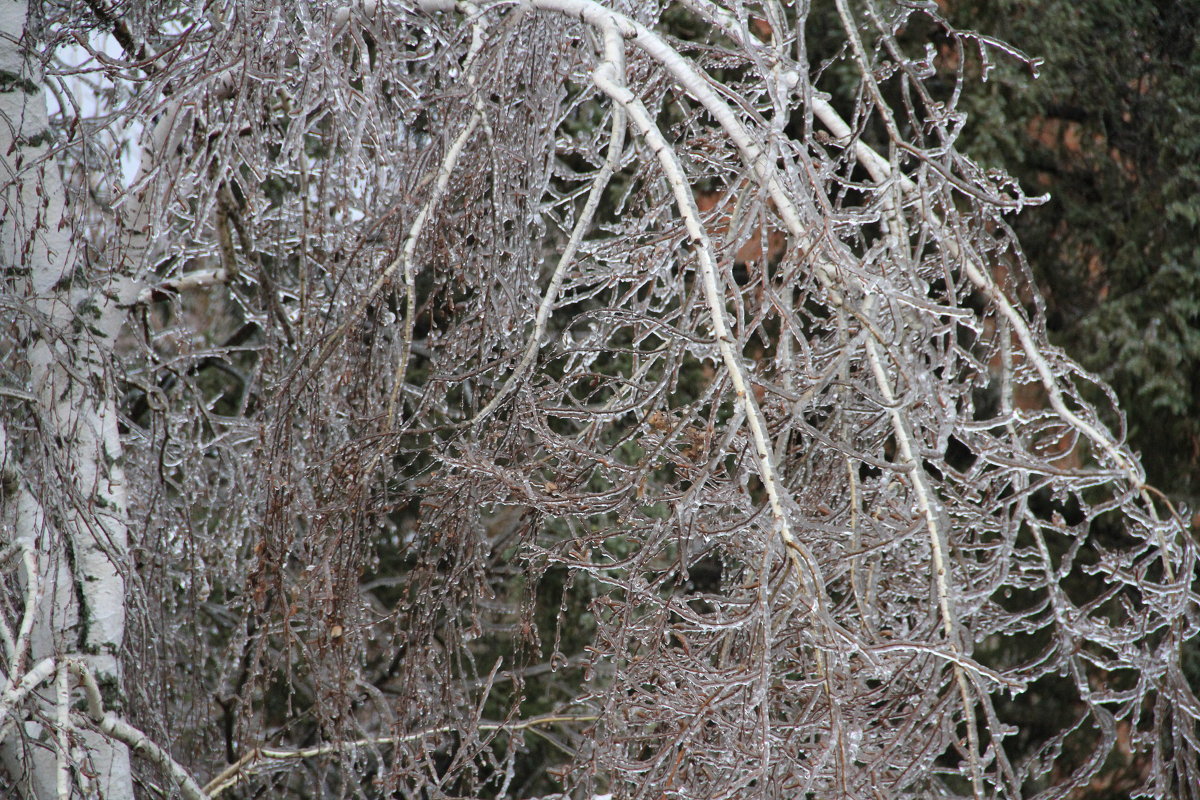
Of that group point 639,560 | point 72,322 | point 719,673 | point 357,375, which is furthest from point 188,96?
point 719,673

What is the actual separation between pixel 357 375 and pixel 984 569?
1201 mm

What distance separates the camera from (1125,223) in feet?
15.5

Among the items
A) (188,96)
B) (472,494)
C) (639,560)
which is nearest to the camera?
(639,560)

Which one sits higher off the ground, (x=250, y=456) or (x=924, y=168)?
(x=924, y=168)

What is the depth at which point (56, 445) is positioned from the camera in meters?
1.93

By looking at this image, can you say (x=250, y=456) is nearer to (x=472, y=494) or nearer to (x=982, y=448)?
(x=472, y=494)

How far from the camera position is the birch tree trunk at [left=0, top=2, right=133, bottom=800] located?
1876 mm

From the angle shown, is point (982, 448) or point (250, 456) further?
point (250, 456)

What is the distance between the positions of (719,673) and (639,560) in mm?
192

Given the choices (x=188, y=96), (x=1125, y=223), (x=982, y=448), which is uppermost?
(x=188, y=96)

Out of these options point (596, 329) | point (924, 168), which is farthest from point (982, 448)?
point (596, 329)

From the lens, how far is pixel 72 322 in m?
2.18

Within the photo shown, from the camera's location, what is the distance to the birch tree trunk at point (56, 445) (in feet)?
6.15

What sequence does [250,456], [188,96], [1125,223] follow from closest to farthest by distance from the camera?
[188,96] < [250,456] < [1125,223]
